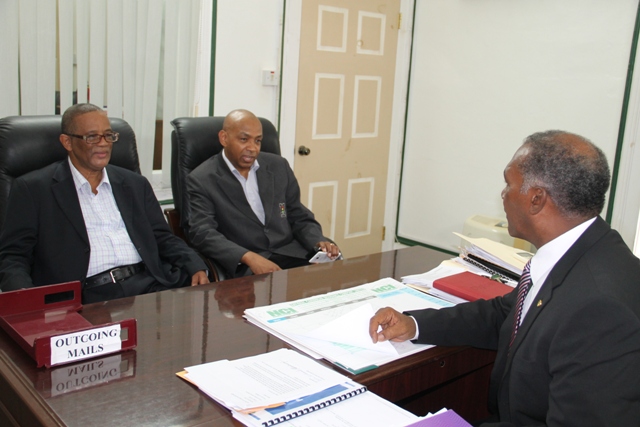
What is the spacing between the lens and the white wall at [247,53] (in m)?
3.53

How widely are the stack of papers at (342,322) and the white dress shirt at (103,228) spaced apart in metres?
0.87

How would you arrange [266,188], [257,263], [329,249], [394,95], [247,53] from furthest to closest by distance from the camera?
[394,95] → [247,53] → [266,188] → [329,249] → [257,263]

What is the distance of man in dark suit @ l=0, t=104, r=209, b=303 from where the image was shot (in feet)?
7.05

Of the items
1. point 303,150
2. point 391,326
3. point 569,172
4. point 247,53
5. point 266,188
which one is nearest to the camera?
point 569,172

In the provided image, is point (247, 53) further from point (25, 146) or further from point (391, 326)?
point (391, 326)

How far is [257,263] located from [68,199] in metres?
0.74

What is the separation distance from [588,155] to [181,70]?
2.54 m

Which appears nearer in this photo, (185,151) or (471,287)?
(471,287)

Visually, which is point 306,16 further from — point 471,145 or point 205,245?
point 205,245

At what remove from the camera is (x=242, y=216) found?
2807 mm

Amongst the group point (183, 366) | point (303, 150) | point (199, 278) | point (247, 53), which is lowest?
point (199, 278)

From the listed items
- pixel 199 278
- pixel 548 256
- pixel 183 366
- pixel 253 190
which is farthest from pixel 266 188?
pixel 548 256

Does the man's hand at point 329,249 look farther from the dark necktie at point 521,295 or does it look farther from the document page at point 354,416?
the document page at point 354,416

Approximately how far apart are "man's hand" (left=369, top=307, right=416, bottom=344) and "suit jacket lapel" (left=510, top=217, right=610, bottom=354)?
1.00 ft
